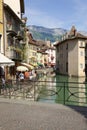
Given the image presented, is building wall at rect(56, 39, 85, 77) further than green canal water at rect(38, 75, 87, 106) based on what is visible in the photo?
Yes

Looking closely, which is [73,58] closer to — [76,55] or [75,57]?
[75,57]

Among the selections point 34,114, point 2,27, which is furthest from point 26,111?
point 2,27

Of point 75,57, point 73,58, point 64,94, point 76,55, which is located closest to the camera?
point 64,94

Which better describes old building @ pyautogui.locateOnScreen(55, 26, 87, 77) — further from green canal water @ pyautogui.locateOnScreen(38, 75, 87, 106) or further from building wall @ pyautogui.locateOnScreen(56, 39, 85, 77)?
green canal water @ pyautogui.locateOnScreen(38, 75, 87, 106)

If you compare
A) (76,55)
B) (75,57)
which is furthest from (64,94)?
(75,57)

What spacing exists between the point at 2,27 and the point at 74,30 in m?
56.8

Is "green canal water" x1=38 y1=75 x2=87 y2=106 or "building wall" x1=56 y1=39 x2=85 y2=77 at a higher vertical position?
"building wall" x1=56 y1=39 x2=85 y2=77

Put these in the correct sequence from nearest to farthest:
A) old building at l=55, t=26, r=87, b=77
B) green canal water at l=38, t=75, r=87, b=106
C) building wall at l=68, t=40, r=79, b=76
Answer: green canal water at l=38, t=75, r=87, b=106 < old building at l=55, t=26, r=87, b=77 < building wall at l=68, t=40, r=79, b=76

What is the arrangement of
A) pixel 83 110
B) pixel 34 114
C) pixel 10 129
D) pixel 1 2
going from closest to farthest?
pixel 10 129
pixel 34 114
pixel 83 110
pixel 1 2

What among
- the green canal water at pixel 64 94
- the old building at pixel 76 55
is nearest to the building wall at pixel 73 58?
the old building at pixel 76 55

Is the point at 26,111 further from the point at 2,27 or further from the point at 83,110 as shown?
the point at 2,27

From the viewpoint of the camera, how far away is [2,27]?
3631cm

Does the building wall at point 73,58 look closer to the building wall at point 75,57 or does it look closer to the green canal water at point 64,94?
the building wall at point 75,57

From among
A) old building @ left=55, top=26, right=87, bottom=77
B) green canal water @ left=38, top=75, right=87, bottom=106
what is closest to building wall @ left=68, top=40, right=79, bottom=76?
old building @ left=55, top=26, right=87, bottom=77
